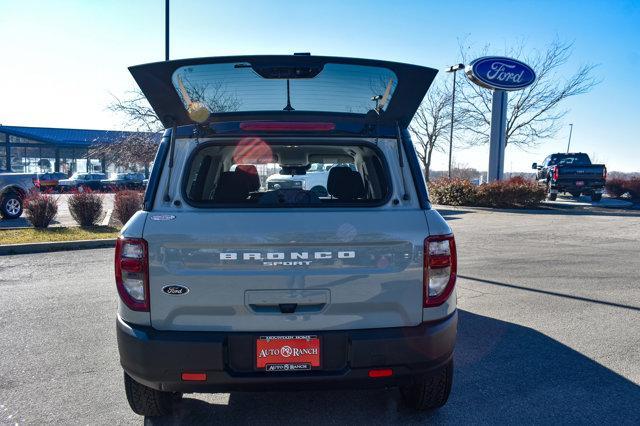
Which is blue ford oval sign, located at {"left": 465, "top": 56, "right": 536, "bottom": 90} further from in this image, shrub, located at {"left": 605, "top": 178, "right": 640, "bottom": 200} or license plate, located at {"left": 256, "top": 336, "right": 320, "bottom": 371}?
license plate, located at {"left": 256, "top": 336, "right": 320, "bottom": 371}

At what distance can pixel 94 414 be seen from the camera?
313cm

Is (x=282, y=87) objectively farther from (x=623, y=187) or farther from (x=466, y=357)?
(x=623, y=187)

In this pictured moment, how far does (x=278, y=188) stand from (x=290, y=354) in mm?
1745

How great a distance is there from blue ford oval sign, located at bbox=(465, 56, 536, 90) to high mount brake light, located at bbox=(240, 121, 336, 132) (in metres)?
20.8

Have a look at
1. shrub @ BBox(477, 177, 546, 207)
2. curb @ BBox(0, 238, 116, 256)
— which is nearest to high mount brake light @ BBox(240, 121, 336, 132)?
curb @ BBox(0, 238, 116, 256)

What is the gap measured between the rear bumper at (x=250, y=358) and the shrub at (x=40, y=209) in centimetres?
1053

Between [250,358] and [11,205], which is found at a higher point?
[11,205]

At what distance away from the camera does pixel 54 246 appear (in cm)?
961

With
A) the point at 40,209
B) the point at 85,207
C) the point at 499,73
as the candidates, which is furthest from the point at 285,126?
the point at 499,73

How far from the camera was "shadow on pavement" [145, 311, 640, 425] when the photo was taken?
3.07 m

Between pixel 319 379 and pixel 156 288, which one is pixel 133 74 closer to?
pixel 156 288

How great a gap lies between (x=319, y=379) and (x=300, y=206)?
3.11 feet

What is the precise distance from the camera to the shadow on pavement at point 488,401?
3.07m

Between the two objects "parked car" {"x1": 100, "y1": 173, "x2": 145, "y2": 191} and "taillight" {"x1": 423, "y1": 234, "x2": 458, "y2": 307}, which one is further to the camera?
"parked car" {"x1": 100, "y1": 173, "x2": 145, "y2": 191}
